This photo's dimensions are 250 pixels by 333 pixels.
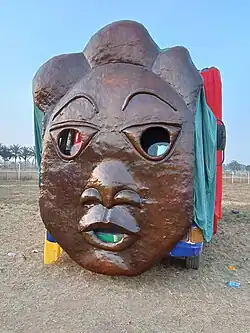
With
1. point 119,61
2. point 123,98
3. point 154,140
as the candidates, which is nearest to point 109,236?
point 154,140

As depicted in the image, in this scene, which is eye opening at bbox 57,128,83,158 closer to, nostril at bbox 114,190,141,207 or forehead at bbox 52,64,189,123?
forehead at bbox 52,64,189,123

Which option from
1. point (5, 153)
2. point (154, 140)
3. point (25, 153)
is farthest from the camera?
point (25, 153)

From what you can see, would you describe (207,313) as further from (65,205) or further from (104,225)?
(65,205)

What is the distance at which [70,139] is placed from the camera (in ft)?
13.4

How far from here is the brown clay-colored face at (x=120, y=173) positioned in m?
3.38

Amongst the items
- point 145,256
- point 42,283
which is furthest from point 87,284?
point 145,256

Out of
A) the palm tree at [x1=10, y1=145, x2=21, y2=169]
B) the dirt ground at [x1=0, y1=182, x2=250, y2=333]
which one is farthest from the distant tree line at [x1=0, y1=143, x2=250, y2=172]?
the dirt ground at [x1=0, y1=182, x2=250, y2=333]

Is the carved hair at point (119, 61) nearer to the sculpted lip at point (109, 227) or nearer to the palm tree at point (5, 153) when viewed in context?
the sculpted lip at point (109, 227)

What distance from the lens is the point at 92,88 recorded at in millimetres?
3605

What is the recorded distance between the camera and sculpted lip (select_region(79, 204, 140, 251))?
338cm

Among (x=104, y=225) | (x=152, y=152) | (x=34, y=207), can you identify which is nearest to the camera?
(x=104, y=225)

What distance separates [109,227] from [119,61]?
1.58 meters

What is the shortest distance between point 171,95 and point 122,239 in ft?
4.51

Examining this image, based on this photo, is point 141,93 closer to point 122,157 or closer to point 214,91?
point 122,157
